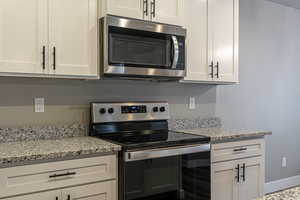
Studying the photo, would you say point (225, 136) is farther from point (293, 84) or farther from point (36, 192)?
point (293, 84)

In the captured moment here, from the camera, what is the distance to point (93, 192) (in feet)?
6.38

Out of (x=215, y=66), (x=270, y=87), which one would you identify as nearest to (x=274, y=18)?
(x=270, y=87)

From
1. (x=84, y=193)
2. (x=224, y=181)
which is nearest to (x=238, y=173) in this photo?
(x=224, y=181)

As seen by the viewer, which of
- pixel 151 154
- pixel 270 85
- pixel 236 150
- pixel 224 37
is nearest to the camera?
pixel 151 154

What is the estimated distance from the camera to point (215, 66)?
9.70 feet

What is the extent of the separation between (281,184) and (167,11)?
2971mm

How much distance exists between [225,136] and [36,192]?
5.20ft

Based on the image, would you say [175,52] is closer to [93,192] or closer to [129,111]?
[129,111]

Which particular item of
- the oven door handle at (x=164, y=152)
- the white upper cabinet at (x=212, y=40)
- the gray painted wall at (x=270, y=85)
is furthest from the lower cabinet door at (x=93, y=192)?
the gray painted wall at (x=270, y=85)

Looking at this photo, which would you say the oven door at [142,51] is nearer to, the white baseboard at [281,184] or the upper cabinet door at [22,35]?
the upper cabinet door at [22,35]

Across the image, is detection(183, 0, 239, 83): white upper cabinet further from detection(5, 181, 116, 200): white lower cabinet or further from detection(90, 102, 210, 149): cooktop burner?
detection(5, 181, 116, 200): white lower cabinet

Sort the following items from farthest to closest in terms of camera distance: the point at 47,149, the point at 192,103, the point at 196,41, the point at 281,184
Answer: the point at 281,184, the point at 192,103, the point at 196,41, the point at 47,149

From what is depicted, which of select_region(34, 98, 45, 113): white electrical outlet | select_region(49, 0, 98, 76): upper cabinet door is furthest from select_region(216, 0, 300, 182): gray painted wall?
select_region(34, 98, 45, 113): white electrical outlet

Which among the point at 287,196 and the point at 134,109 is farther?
the point at 134,109
